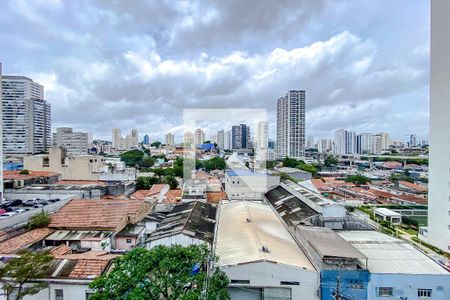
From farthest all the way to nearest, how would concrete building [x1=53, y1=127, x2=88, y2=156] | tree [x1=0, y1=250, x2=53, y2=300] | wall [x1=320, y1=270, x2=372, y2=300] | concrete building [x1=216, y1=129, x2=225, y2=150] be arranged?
concrete building [x1=216, y1=129, x2=225, y2=150] < concrete building [x1=53, y1=127, x2=88, y2=156] < wall [x1=320, y1=270, x2=372, y2=300] < tree [x1=0, y1=250, x2=53, y2=300]

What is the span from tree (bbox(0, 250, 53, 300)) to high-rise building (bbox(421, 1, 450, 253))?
1388cm

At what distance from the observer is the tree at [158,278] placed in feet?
15.3

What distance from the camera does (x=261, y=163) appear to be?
29312mm

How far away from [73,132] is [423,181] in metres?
50.8

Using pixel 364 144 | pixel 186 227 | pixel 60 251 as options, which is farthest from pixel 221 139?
pixel 60 251

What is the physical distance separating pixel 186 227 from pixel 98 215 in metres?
3.92

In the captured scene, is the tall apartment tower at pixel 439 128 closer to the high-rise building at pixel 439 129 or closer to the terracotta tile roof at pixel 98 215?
the high-rise building at pixel 439 129

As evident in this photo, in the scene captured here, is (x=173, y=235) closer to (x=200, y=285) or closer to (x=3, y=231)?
(x=200, y=285)

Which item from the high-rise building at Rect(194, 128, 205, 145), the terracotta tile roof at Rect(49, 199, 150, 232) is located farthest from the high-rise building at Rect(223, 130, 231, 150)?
the terracotta tile roof at Rect(49, 199, 150, 232)

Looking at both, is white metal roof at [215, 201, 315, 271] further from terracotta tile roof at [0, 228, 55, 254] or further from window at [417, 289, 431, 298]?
terracotta tile roof at [0, 228, 55, 254]

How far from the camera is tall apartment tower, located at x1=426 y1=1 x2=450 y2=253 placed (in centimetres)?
1091

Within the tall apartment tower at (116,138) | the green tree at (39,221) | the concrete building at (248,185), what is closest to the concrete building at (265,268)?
the green tree at (39,221)

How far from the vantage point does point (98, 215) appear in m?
10.7

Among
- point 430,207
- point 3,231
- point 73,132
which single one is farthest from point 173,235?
point 73,132
